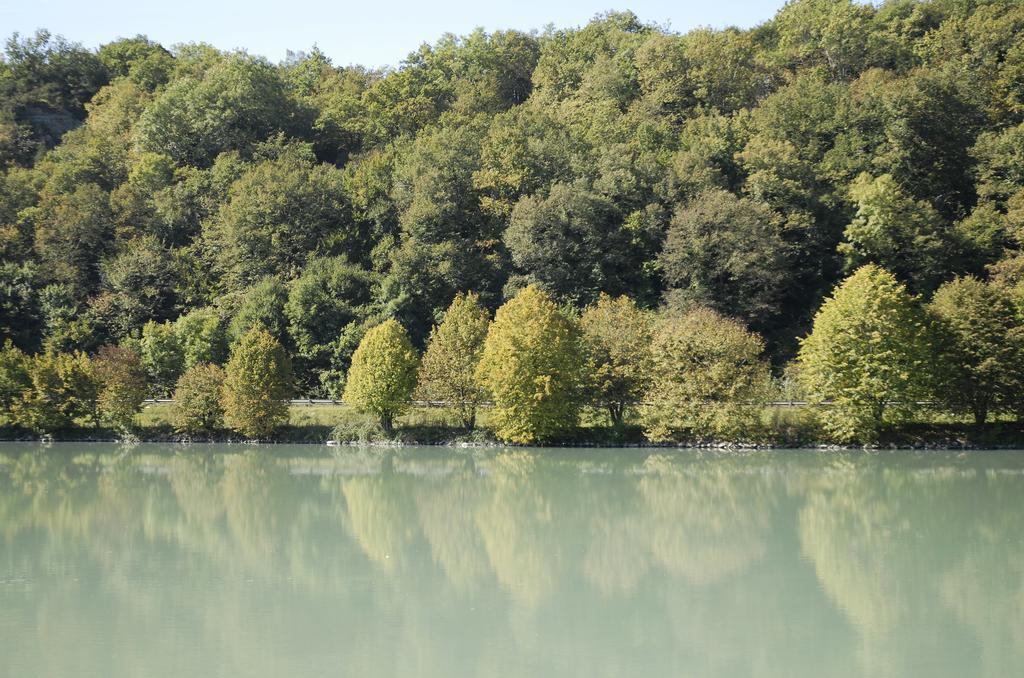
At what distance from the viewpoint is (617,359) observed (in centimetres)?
4328

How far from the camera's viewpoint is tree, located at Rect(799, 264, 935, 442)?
127 feet

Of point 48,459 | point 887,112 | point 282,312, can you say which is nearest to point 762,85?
point 887,112

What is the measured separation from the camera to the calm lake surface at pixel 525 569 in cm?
1562

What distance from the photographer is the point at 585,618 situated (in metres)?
17.8

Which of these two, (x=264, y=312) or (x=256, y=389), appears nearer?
(x=256, y=389)

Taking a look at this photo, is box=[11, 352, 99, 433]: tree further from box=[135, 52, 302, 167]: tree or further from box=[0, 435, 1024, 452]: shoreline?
box=[135, 52, 302, 167]: tree

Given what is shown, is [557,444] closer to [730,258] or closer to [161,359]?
[730,258]

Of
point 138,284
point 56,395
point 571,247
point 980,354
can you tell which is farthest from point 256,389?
point 980,354

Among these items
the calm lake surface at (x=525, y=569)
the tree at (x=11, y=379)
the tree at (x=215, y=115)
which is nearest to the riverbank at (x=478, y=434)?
the tree at (x=11, y=379)

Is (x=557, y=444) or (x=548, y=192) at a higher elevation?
(x=548, y=192)

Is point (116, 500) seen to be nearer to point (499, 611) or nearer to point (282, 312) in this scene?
point (499, 611)

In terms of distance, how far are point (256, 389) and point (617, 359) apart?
15.8 metres

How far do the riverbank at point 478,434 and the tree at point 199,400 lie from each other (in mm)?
735

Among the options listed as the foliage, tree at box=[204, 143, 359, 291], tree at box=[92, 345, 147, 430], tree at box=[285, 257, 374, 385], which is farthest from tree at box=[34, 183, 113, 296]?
tree at box=[285, 257, 374, 385]
